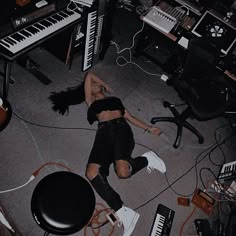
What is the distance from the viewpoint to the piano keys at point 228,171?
11.4 feet

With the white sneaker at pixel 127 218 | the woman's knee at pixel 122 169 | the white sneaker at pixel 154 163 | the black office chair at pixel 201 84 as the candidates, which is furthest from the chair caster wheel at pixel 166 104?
the white sneaker at pixel 127 218

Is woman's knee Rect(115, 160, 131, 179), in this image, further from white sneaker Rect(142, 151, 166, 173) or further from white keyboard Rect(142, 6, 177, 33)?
white keyboard Rect(142, 6, 177, 33)

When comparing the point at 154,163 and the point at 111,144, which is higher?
the point at 111,144

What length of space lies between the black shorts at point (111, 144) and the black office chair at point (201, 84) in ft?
2.46

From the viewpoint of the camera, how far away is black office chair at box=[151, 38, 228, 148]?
3172 mm

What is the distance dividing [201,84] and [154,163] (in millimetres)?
1045

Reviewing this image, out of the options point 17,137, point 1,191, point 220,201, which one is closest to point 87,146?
point 17,137

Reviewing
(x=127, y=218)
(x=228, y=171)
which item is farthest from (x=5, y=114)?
(x=228, y=171)

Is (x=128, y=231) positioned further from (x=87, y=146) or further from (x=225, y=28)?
(x=225, y=28)

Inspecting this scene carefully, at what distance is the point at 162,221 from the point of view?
10.2ft

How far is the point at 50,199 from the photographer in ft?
8.01

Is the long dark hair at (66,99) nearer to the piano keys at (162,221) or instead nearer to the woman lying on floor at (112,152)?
the woman lying on floor at (112,152)

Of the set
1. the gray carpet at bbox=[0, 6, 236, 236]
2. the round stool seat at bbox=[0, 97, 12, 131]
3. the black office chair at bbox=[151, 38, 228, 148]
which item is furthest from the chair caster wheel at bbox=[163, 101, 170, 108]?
the round stool seat at bbox=[0, 97, 12, 131]

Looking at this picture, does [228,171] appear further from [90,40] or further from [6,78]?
[6,78]
